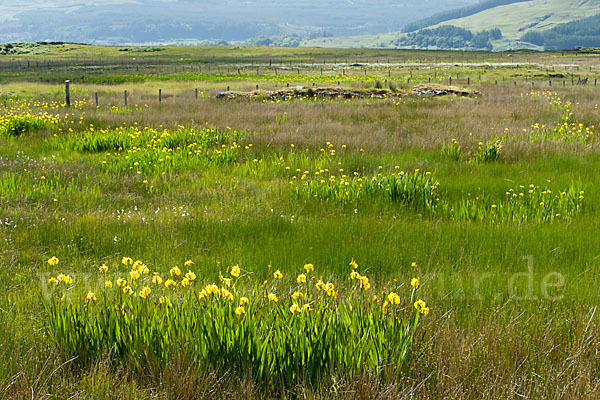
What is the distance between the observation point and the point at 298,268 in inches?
192

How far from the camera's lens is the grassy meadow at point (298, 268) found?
2.79 m

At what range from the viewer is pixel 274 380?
109 inches

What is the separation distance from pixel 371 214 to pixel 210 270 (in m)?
2.88

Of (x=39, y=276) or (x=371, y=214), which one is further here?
(x=371, y=214)

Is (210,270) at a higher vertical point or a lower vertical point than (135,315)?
lower

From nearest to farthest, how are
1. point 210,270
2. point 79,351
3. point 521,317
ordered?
point 79,351, point 521,317, point 210,270

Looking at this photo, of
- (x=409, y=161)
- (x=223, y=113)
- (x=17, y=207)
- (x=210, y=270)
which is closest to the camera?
(x=210, y=270)

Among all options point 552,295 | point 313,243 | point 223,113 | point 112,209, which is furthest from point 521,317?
point 223,113

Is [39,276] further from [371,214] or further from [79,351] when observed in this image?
[371,214]

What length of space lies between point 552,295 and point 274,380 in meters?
2.45

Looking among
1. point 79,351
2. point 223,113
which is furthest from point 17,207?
point 223,113

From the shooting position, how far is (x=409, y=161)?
10.3 metres

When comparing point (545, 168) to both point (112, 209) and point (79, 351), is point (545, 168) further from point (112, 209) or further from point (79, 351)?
point (79, 351)

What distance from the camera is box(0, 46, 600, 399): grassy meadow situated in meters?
2.79
